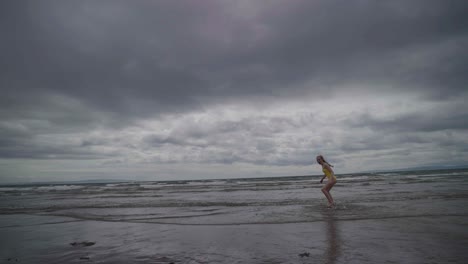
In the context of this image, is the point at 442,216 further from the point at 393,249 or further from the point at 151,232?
the point at 151,232

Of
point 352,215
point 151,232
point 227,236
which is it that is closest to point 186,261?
point 227,236

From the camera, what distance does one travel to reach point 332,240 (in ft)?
22.9

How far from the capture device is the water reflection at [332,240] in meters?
5.60

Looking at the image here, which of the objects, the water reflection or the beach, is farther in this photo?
the beach

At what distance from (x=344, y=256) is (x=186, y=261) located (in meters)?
3.33

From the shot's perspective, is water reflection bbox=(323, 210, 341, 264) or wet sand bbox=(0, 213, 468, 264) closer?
water reflection bbox=(323, 210, 341, 264)

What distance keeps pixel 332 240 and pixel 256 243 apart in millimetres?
1970

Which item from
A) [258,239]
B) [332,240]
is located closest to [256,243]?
[258,239]

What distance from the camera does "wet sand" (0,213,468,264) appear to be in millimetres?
5754

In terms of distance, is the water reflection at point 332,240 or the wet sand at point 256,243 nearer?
the water reflection at point 332,240

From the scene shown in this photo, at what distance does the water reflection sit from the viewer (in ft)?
18.4

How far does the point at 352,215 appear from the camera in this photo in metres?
10.6

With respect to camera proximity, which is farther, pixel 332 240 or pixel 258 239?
pixel 258 239

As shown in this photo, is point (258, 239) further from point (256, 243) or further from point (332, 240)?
point (332, 240)
